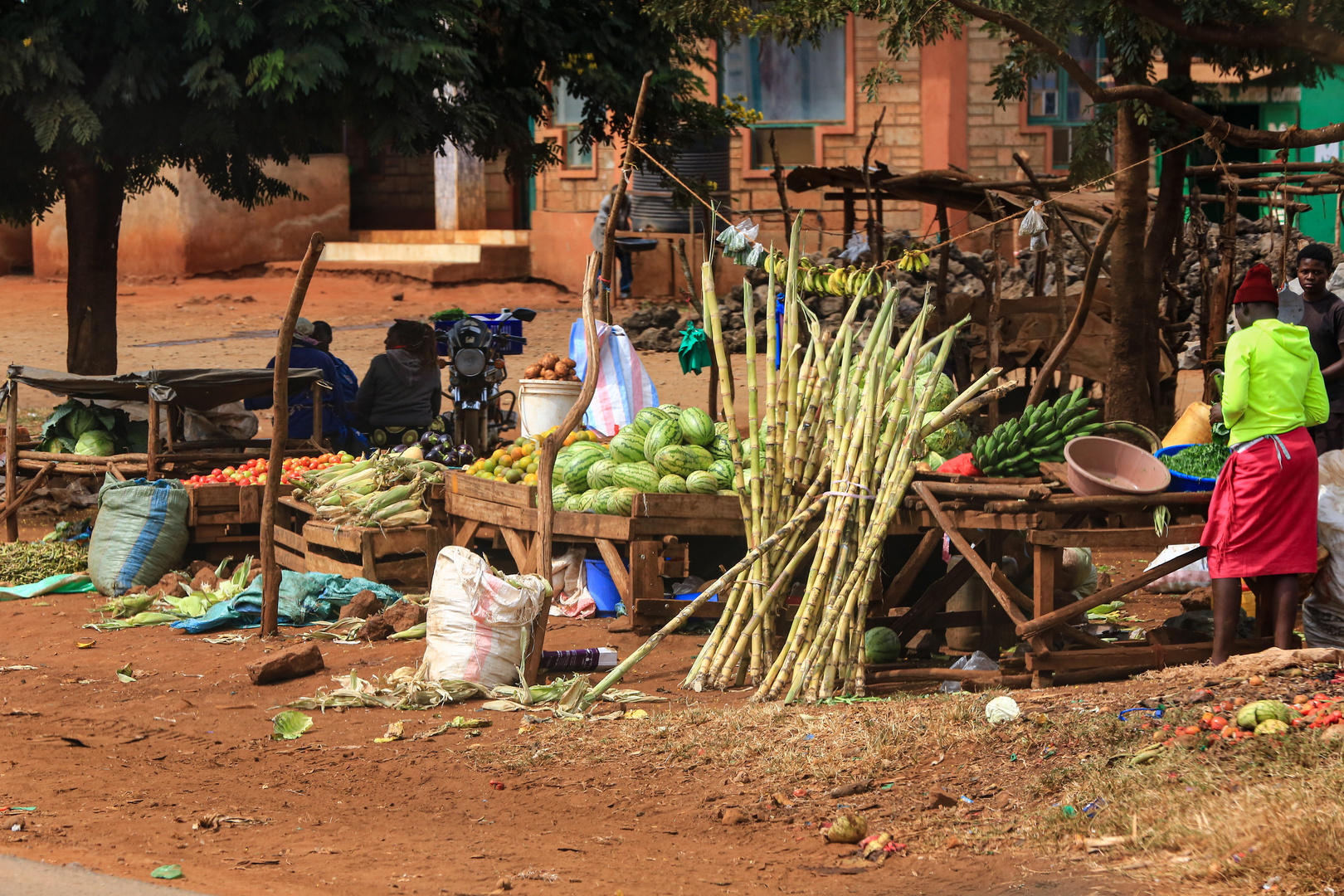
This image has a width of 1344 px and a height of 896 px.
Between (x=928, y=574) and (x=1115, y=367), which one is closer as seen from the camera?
(x=928, y=574)

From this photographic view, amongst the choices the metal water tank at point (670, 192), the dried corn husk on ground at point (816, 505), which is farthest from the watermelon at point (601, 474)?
the metal water tank at point (670, 192)

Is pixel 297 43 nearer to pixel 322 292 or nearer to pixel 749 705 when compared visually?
pixel 749 705

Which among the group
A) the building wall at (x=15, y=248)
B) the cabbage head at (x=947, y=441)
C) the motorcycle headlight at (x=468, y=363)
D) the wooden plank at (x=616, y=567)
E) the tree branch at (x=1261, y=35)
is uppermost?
the building wall at (x=15, y=248)

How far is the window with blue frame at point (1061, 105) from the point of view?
20797mm

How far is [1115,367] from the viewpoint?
994 cm

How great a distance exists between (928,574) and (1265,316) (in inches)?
92.5

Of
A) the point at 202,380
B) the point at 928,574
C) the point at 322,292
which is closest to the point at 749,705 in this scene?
the point at 928,574

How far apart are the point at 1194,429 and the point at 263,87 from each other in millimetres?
7132

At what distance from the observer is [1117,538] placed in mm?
5535

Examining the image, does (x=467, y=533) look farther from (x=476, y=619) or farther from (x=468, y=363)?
(x=468, y=363)

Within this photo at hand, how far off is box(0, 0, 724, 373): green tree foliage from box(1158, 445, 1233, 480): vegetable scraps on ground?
6639mm

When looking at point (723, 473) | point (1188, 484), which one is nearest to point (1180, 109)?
point (1188, 484)

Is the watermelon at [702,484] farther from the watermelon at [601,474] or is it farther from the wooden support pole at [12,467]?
the wooden support pole at [12,467]

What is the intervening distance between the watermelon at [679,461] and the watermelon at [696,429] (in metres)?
0.17
